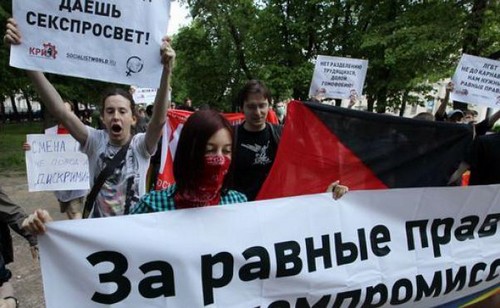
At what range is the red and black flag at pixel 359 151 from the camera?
2.83 meters

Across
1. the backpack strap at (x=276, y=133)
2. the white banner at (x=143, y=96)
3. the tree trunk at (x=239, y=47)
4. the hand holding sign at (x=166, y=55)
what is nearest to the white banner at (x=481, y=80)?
the backpack strap at (x=276, y=133)

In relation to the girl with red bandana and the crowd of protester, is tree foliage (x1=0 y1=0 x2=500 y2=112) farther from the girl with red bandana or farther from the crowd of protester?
the girl with red bandana

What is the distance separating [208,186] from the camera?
213 cm

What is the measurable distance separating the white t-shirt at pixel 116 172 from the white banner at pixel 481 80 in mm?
4264

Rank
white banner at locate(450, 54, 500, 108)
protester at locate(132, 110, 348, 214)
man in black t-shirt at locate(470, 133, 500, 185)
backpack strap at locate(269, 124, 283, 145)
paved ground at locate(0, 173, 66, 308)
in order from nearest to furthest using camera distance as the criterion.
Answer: protester at locate(132, 110, 348, 214)
man in black t-shirt at locate(470, 133, 500, 185)
backpack strap at locate(269, 124, 283, 145)
paved ground at locate(0, 173, 66, 308)
white banner at locate(450, 54, 500, 108)

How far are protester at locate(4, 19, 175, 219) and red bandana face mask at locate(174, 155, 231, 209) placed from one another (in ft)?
1.64

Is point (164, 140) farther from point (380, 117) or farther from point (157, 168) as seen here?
point (380, 117)

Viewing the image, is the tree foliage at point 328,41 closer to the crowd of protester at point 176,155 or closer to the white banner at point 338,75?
the white banner at point 338,75

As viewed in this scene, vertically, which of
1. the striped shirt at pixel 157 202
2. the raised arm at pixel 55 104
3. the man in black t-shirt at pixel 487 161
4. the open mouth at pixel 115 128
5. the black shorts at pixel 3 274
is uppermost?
Result: the raised arm at pixel 55 104

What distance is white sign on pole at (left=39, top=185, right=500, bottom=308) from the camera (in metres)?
2.03

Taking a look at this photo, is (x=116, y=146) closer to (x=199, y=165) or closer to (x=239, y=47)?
(x=199, y=165)

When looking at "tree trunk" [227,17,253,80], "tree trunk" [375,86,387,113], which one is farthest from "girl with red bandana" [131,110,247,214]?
"tree trunk" [227,17,253,80]

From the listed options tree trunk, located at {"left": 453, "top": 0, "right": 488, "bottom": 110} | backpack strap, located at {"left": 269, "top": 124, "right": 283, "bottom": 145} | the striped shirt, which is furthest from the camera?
tree trunk, located at {"left": 453, "top": 0, "right": 488, "bottom": 110}

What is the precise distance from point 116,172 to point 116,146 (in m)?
0.17
